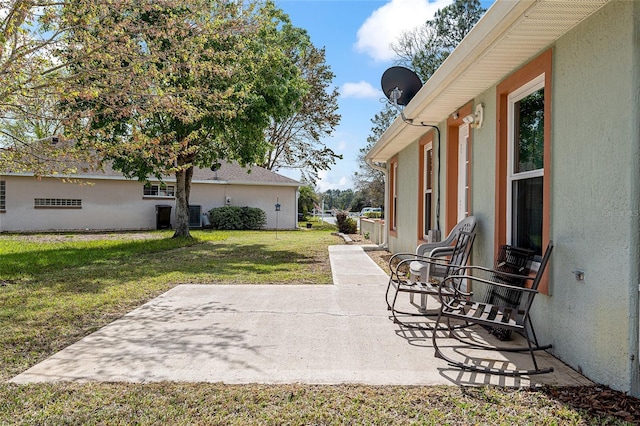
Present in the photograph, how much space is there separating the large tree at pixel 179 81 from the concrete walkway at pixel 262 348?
3.01 meters

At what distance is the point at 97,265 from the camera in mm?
9086

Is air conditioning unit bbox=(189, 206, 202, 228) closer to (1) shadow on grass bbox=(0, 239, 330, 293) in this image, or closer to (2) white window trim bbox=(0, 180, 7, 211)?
(2) white window trim bbox=(0, 180, 7, 211)

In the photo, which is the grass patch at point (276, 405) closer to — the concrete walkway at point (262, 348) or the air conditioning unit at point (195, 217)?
the concrete walkway at point (262, 348)

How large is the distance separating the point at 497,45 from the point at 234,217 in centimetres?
1914

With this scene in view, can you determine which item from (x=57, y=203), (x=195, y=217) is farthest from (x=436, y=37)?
(x=57, y=203)

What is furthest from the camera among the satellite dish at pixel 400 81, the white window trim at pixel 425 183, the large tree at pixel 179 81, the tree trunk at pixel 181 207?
the tree trunk at pixel 181 207

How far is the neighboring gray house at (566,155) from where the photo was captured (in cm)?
277

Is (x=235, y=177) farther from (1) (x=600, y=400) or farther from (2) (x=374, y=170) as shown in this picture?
(1) (x=600, y=400)

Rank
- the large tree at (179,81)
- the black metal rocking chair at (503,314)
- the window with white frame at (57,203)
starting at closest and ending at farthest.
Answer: the black metal rocking chair at (503,314)
the large tree at (179,81)
the window with white frame at (57,203)

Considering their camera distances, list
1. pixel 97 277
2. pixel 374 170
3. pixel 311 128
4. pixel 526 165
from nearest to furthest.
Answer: pixel 526 165 < pixel 97 277 < pixel 311 128 < pixel 374 170

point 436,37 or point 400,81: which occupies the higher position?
point 436,37

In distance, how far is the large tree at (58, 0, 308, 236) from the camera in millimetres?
6082

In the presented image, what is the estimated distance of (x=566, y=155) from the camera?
3.44 m

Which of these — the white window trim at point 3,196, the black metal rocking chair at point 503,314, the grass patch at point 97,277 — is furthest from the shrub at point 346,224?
the white window trim at point 3,196
